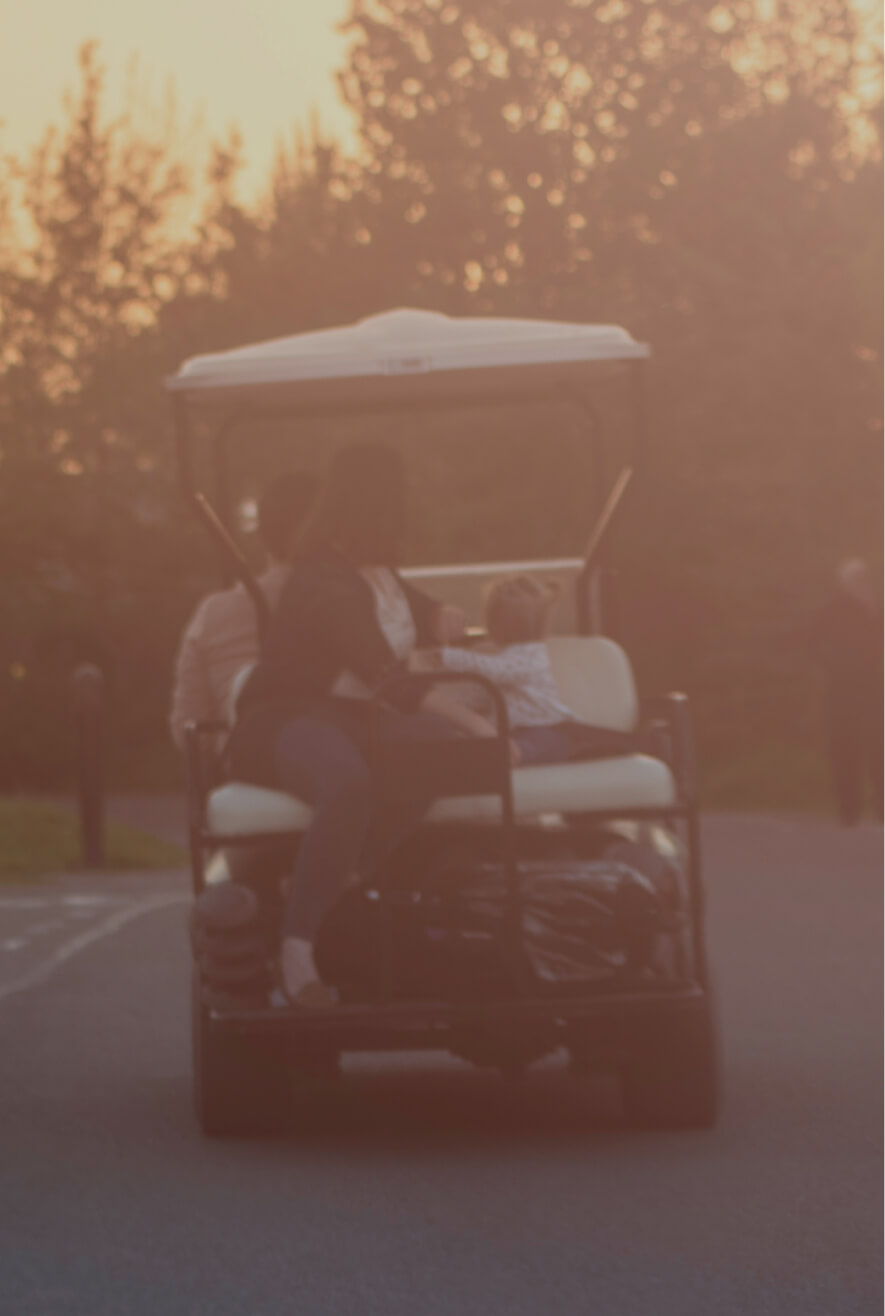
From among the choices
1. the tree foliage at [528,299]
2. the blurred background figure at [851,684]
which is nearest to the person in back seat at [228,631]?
the blurred background figure at [851,684]

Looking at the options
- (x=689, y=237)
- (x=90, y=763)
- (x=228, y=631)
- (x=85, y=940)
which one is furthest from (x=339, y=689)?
(x=689, y=237)

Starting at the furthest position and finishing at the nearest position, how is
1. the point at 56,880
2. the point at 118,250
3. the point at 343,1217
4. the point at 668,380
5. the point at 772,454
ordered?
the point at 118,250
the point at 668,380
the point at 772,454
the point at 56,880
the point at 343,1217

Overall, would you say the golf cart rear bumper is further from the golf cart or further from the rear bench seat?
the rear bench seat

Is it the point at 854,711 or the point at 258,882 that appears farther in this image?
the point at 854,711

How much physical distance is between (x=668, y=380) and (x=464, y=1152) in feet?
88.8

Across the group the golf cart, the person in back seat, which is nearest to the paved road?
the golf cart

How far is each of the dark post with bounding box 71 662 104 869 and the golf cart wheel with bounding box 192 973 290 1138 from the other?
11402mm

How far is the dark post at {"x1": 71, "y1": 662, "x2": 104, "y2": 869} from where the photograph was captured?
1952cm

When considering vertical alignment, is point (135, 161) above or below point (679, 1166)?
above

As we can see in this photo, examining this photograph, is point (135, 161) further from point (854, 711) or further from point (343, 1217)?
point (343, 1217)

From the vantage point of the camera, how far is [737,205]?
34.7 metres

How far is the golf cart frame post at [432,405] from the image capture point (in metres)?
7.81

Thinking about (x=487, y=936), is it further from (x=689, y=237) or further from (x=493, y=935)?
(x=689, y=237)

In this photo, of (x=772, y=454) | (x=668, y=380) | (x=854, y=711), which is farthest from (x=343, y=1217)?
(x=668, y=380)
